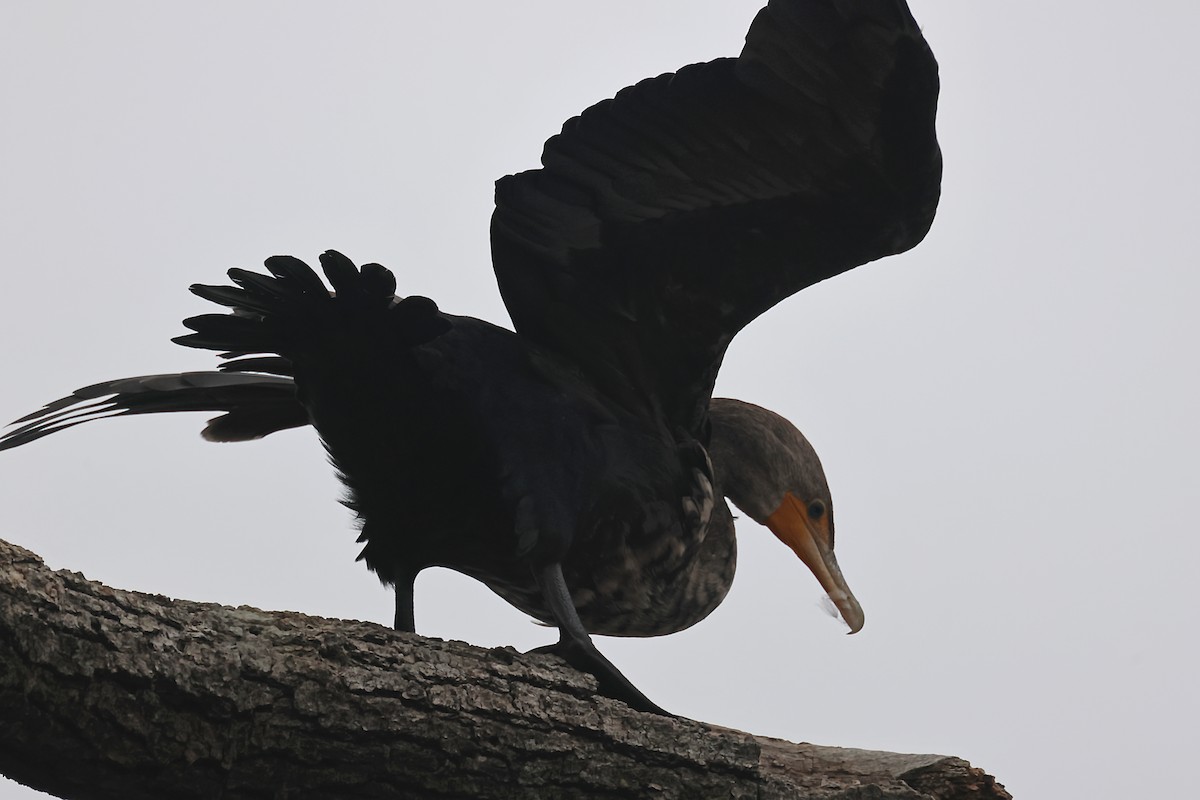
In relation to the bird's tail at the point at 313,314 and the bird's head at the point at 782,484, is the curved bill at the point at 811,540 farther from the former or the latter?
the bird's tail at the point at 313,314

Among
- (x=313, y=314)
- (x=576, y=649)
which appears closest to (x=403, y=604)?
(x=576, y=649)

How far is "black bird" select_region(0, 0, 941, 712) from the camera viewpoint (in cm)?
284

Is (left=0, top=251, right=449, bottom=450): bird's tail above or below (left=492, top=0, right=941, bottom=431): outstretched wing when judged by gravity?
below

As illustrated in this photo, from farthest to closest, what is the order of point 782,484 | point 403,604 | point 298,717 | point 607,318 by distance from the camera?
point 782,484 → point 403,604 → point 607,318 → point 298,717

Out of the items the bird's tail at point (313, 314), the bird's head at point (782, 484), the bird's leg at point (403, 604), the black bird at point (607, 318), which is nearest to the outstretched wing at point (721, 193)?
the black bird at point (607, 318)

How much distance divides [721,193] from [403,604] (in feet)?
4.45

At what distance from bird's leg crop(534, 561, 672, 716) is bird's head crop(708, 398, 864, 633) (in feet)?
3.76

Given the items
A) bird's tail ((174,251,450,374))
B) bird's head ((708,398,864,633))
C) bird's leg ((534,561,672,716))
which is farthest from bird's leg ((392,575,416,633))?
bird's head ((708,398,864,633))

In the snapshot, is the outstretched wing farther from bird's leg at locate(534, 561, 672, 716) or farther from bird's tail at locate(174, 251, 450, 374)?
bird's leg at locate(534, 561, 672, 716)

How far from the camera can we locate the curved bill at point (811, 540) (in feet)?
13.5

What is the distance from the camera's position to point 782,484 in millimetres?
4129

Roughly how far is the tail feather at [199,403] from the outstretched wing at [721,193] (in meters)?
0.98

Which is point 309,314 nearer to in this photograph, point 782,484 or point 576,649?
point 576,649

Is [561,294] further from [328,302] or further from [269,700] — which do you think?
[269,700]
